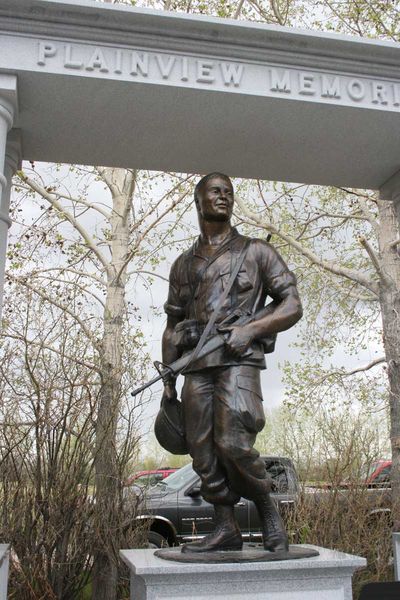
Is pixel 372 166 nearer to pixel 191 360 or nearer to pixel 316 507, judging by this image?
pixel 191 360

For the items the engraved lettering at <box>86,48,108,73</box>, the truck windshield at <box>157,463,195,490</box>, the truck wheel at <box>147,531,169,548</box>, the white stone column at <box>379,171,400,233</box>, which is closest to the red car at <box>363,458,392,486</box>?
the truck windshield at <box>157,463,195,490</box>

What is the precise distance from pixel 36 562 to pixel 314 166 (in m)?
4.75

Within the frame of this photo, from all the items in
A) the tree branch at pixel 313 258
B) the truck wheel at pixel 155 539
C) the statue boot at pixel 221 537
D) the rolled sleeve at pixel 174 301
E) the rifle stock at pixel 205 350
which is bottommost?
the truck wheel at pixel 155 539

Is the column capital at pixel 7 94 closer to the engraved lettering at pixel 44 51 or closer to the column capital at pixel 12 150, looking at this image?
the engraved lettering at pixel 44 51

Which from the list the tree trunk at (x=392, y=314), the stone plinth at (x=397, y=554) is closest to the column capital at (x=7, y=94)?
the stone plinth at (x=397, y=554)

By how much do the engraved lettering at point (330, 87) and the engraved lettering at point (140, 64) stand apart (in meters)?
1.27

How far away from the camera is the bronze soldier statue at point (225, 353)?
13.6 ft

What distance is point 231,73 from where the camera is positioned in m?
4.72

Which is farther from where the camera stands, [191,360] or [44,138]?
[44,138]

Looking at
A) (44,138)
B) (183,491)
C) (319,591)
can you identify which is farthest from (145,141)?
(183,491)

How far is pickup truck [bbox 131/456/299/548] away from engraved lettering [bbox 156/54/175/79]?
5.77 meters

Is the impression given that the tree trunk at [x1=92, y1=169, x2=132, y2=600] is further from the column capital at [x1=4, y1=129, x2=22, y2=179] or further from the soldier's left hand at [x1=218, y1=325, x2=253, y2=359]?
the soldier's left hand at [x1=218, y1=325, x2=253, y2=359]

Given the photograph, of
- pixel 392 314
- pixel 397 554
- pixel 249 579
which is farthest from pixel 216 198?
pixel 392 314

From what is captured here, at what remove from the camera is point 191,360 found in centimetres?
431
